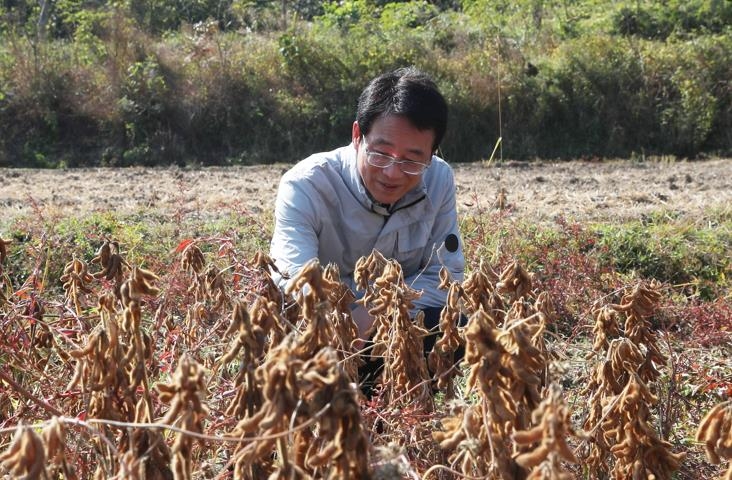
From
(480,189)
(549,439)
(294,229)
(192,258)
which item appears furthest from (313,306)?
(480,189)

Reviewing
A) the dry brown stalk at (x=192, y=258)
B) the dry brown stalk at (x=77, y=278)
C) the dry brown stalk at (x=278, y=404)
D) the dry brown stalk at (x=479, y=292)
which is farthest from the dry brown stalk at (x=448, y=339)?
the dry brown stalk at (x=77, y=278)

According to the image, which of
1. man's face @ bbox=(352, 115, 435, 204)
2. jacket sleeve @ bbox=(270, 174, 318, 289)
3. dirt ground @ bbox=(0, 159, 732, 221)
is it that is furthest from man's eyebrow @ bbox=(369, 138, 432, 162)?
dirt ground @ bbox=(0, 159, 732, 221)

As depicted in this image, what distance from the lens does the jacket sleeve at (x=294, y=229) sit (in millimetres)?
2543

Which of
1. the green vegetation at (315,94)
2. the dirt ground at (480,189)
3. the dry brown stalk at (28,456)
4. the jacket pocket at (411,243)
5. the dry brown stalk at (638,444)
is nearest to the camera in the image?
the dry brown stalk at (28,456)

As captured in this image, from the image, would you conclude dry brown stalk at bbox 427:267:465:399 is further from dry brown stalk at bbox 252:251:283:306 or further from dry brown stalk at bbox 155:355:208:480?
dry brown stalk at bbox 155:355:208:480

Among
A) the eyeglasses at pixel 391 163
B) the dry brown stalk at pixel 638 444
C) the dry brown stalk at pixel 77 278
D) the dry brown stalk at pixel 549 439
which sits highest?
the dry brown stalk at pixel 549 439

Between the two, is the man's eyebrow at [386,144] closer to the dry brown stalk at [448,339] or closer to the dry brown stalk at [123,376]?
the dry brown stalk at [448,339]

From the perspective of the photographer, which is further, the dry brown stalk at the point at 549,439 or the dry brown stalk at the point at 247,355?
the dry brown stalk at the point at 247,355

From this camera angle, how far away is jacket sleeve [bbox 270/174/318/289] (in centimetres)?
254

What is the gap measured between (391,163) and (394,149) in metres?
0.04

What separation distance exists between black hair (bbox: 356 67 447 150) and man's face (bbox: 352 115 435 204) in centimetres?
2

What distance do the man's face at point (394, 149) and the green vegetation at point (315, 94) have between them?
8684mm

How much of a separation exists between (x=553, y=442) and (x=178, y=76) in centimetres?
1212

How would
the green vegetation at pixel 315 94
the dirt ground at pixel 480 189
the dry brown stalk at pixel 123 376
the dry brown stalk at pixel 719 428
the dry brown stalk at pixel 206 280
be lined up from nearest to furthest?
the dry brown stalk at pixel 719 428, the dry brown stalk at pixel 123 376, the dry brown stalk at pixel 206 280, the dirt ground at pixel 480 189, the green vegetation at pixel 315 94
